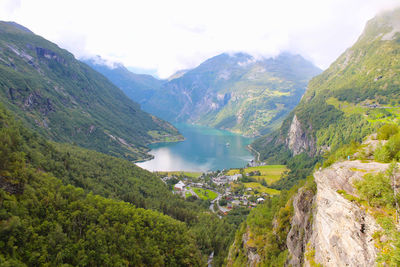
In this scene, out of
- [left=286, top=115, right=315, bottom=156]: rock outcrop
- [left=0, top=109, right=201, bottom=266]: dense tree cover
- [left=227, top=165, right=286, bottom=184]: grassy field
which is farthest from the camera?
[left=286, top=115, right=315, bottom=156]: rock outcrop

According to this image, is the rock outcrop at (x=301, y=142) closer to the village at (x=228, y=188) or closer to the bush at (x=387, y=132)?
the village at (x=228, y=188)

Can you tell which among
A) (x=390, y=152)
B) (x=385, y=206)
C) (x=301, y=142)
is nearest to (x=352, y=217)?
(x=385, y=206)

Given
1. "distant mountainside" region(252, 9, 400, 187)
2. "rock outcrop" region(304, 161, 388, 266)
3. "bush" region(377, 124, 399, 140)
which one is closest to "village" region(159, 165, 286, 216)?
"distant mountainside" region(252, 9, 400, 187)

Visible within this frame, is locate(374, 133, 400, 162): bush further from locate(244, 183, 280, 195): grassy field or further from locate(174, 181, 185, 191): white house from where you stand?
locate(174, 181, 185, 191): white house

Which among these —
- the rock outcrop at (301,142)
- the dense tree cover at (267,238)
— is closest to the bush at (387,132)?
the dense tree cover at (267,238)

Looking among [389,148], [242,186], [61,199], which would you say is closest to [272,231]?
[389,148]

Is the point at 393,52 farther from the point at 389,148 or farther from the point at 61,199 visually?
the point at 61,199

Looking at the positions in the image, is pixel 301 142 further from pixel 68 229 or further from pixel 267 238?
pixel 68 229
